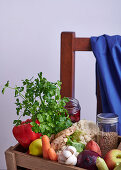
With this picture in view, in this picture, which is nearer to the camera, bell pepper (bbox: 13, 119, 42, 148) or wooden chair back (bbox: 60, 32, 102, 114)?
bell pepper (bbox: 13, 119, 42, 148)

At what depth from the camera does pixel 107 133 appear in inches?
29.4

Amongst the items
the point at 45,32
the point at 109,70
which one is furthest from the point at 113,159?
the point at 45,32

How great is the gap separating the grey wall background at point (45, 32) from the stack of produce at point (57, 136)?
0.66m

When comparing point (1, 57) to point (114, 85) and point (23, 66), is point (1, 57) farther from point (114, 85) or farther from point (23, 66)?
point (114, 85)

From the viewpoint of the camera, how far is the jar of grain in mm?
738

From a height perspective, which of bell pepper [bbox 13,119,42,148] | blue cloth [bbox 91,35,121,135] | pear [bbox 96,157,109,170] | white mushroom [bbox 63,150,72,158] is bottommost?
pear [bbox 96,157,109,170]

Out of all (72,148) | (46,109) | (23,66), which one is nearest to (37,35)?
(23,66)

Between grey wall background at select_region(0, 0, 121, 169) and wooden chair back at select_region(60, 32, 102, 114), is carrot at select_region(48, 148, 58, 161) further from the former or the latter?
grey wall background at select_region(0, 0, 121, 169)

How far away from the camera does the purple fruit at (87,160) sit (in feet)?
2.01

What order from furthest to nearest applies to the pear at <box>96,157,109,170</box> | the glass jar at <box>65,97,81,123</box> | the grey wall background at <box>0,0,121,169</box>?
the grey wall background at <box>0,0,121,169</box> → the glass jar at <box>65,97,81,123</box> → the pear at <box>96,157,109,170</box>

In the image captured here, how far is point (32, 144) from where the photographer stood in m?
0.71

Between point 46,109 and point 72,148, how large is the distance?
0.53 feet

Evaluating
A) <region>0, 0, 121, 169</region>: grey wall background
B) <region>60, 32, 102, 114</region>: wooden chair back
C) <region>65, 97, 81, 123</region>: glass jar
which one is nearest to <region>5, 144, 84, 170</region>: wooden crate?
<region>65, 97, 81, 123</region>: glass jar

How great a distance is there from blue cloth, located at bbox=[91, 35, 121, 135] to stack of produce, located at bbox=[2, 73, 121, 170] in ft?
0.67
